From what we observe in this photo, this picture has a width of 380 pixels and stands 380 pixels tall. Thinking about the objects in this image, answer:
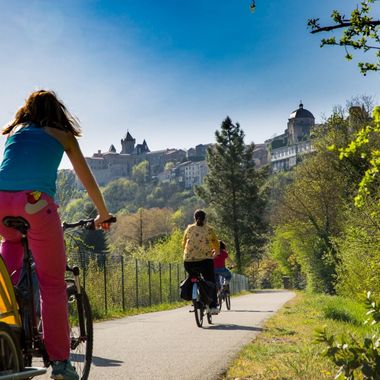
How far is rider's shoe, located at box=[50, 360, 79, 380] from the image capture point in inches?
144

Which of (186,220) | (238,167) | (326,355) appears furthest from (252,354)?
(186,220)

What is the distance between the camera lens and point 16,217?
11.8 ft

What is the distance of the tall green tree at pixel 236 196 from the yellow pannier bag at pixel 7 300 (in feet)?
190

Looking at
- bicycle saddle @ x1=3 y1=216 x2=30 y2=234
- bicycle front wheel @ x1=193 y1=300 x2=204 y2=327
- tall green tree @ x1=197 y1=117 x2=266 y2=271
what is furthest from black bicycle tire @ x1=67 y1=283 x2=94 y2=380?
tall green tree @ x1=197 y1=117 x2=266 y2=271

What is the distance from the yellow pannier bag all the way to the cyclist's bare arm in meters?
0.81

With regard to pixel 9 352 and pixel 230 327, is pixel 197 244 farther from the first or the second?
pixel 9 352

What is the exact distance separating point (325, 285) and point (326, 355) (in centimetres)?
3843

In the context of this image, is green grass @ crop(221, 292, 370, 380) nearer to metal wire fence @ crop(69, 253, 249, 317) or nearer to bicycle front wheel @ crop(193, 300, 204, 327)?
bicycle front wheel @ crop(193, 300, 204, 327)

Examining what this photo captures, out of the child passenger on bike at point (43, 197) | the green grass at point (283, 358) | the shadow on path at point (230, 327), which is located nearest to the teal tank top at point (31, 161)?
the child passenger on bike at point (43, 197)

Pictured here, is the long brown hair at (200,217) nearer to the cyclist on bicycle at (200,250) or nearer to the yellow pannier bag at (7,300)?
the cyclist on bicycle at (200,250)

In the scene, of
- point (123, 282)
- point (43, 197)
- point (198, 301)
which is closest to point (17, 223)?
point (43, 197)

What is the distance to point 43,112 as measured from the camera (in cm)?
392

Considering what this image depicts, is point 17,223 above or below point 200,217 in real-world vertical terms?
Answer: below

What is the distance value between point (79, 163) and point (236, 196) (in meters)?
58.1
